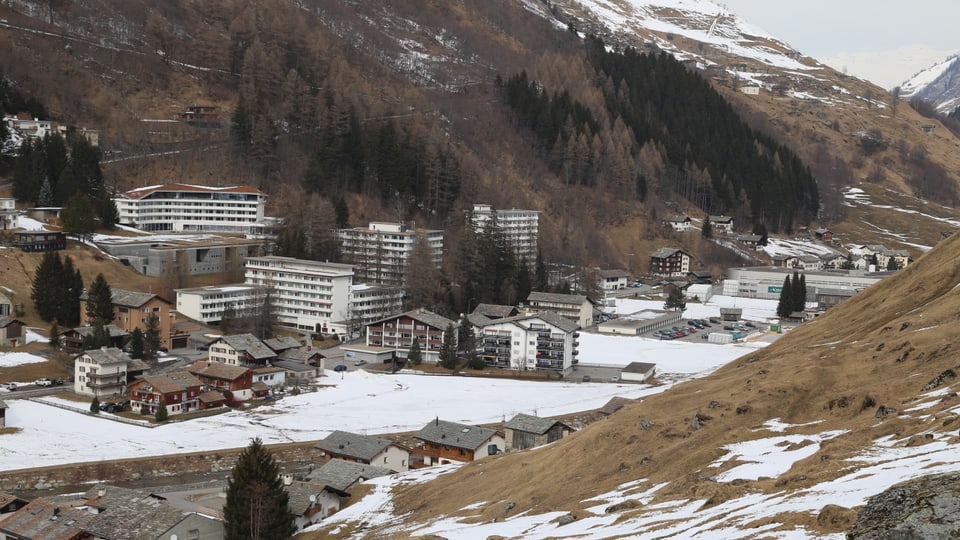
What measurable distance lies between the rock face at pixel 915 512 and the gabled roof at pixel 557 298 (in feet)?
257

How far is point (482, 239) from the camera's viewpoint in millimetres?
97875

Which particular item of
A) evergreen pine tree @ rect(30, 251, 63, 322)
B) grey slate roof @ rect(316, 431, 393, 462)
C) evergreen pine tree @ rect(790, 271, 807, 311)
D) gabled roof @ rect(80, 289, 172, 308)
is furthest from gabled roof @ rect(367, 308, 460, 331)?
evergreen pine tree @ rect(790, 271, 807, 311)

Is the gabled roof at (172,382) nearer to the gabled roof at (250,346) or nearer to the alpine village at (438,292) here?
the alpine village at (438,292)

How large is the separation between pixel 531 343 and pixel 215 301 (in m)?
26.3

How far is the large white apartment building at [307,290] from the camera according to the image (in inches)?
3305

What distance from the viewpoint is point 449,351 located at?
74500 millimetres

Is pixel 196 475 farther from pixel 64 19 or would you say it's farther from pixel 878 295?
pixel 64 19

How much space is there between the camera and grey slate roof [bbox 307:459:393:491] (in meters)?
41.2

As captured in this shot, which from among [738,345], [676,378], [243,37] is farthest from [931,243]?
[243,37]

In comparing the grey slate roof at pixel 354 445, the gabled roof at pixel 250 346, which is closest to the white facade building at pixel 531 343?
the gabled roof at pixel 250 346

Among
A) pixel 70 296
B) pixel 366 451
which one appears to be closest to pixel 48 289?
pixel 70 296

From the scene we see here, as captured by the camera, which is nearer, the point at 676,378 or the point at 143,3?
the point at 676,378

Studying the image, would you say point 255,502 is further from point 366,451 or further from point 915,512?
point 915,512

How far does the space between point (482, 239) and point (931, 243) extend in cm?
8591
